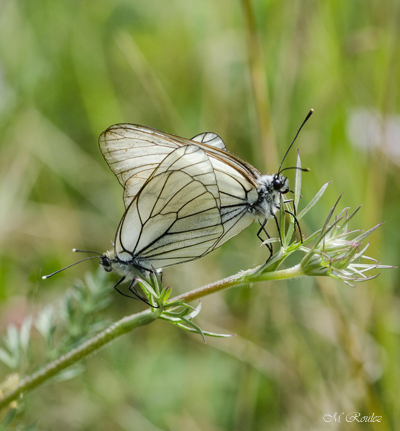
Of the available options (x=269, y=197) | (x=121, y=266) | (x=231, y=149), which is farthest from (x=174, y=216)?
(x=231, y=149)

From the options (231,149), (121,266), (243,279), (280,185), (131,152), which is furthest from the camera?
(231,149)

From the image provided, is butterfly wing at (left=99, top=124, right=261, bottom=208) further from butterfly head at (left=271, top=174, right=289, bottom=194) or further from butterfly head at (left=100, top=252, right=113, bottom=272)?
butterfly head at (left=100, top=252, right=113, bottom=272)

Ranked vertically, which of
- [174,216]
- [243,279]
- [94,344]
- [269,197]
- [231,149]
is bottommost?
[94,344]

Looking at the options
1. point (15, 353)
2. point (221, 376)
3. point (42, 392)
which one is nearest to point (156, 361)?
point (221, 376)

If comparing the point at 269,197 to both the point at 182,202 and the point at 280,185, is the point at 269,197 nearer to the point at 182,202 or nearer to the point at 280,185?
the point at 280,185

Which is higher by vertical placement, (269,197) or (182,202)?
(269,197)

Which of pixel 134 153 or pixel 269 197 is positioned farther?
pixel 134 153

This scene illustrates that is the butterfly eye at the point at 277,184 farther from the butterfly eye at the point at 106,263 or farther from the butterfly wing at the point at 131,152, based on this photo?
the butterfly eye at the point at 106,263
